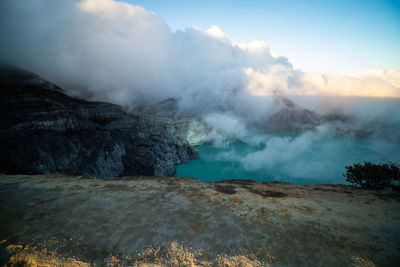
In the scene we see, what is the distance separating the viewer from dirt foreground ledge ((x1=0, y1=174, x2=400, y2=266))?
3.62 m

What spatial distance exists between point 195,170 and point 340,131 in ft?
598

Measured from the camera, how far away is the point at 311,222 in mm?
5047

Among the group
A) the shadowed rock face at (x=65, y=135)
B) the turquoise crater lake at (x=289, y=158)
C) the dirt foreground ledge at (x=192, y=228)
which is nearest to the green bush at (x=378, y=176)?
the dirt foreground ledge at (x=192, y=228)

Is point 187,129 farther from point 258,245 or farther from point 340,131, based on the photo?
point 340,131

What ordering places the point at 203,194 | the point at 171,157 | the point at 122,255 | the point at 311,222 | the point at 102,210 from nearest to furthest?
1. the point at 122,255
2. the point at 311,222
3. the point at 102,210
4. the point at 203,194
5. the point at 171,157

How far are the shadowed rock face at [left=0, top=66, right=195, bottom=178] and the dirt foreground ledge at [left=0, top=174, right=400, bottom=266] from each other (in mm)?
10103

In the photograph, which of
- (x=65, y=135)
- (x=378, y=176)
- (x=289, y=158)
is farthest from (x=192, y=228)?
(x=289, y=158)

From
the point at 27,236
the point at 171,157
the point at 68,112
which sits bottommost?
the point at 171,157

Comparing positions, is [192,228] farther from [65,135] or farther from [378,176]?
[65,135]

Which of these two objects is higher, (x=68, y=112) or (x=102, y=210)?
(x=68, y=112)

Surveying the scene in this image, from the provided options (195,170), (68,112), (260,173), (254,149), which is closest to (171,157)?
(195,170)

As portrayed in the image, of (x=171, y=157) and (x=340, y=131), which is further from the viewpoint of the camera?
(x=340, y=131)

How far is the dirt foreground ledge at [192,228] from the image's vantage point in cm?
362

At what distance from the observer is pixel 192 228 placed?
187 inches
